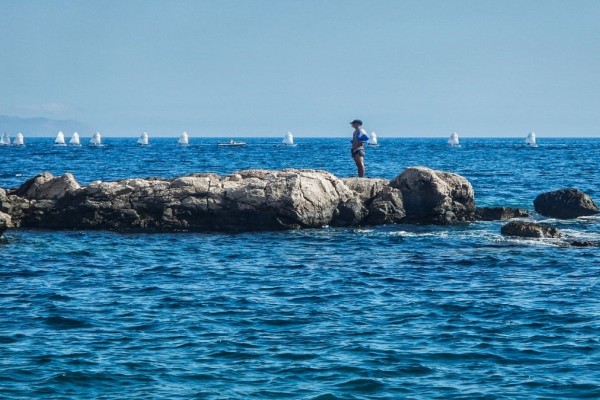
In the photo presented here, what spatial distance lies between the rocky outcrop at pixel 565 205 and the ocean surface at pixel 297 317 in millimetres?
5060

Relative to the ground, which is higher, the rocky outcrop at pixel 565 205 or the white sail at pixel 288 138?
the white sail at pixel 288 138

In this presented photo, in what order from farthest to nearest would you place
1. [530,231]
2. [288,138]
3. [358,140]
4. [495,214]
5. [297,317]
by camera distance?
[288,138] < [358,140] < [495,214] < [530,231] < [297,317]

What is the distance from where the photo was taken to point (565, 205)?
1201 inches

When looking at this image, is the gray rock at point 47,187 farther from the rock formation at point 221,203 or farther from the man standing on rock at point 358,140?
the man standing on rock at point 358,140

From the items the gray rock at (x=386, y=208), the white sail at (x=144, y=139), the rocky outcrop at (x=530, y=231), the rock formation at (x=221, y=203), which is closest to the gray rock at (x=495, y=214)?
the rock formation at (x=221, y=203)

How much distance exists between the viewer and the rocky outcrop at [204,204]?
87.0 ft

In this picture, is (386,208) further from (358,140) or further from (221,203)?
(221,203)

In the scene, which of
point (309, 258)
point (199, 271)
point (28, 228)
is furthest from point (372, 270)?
point (28, 228)

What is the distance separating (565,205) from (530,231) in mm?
6098

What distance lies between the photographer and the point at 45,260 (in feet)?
70.1

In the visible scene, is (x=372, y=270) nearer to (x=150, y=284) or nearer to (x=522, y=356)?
(x=150, y=284)

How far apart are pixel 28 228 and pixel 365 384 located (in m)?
17.8

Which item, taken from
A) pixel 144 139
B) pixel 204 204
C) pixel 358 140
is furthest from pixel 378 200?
pixel 144 139

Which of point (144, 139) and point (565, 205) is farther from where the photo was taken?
point (144, 139)
